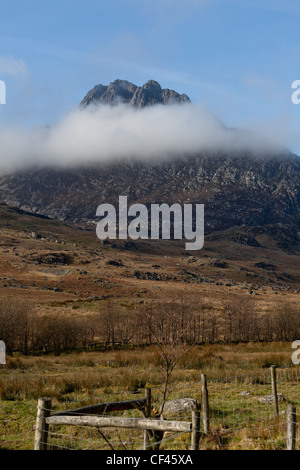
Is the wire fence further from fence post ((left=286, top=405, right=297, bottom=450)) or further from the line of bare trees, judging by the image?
the line of bare trees

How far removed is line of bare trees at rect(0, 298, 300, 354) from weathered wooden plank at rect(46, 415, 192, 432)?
109 ft

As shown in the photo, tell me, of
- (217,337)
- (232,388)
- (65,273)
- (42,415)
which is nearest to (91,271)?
(65,273)

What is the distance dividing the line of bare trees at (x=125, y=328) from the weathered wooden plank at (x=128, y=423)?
109 feet

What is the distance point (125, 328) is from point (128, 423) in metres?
54.7

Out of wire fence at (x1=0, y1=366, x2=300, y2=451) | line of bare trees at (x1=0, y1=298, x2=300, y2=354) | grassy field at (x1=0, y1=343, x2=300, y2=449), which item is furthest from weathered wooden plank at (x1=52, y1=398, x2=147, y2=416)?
line of bare trees at (x1=0, y1=298, x2=300, y2=354)

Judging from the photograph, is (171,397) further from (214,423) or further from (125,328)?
(125,328)

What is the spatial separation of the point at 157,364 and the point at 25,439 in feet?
60.6

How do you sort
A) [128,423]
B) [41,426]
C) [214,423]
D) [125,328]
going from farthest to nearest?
1. [125,328]
2. [214,423]
3. [41,426]
4. [128,423]

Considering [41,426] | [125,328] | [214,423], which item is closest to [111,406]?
[41,426]

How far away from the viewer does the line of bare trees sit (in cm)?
5000

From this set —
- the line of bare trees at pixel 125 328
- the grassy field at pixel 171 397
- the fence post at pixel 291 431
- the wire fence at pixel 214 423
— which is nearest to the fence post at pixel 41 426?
the wire fence at pixel 214 423

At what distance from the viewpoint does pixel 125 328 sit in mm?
61344

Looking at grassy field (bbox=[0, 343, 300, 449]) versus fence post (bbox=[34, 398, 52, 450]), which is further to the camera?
grassy field (bbox=[0, 343, 300, 449])
